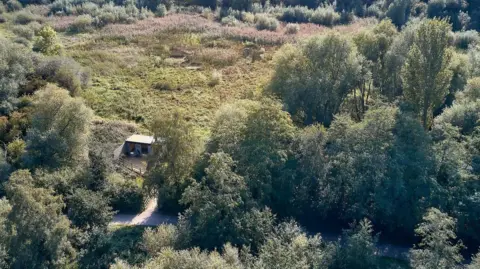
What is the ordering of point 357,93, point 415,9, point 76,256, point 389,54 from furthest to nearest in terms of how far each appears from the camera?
point 415,9, point 357,93, point 389,54, point 76,256

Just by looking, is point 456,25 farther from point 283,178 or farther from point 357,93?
point 283,178

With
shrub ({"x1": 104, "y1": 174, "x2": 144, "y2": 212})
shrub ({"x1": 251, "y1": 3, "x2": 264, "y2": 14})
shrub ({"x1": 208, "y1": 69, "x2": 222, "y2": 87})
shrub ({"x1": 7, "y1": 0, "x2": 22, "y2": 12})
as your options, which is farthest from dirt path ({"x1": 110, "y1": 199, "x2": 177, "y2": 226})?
shrub ({"x1": 7, "y1": 0, "x2": 22, "y2": 12})

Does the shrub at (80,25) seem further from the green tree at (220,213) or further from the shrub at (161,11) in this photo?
the green tree at (220,213)

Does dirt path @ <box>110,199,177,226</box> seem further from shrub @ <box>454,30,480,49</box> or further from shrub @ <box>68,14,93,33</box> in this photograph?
shrub @ <box>454,30,480,49</box>

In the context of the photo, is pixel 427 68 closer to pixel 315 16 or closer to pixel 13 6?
pixel 315 16

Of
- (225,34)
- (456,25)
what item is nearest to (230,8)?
(225,34)
